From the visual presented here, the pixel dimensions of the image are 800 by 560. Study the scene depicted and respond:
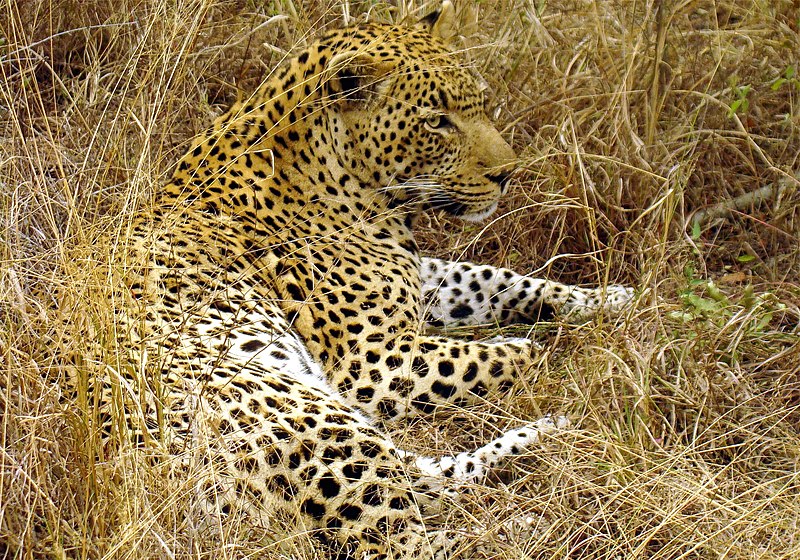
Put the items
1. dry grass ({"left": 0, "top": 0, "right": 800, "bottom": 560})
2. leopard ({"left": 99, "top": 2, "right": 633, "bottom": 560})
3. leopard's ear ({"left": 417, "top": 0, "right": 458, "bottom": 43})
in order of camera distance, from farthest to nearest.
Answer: leopard's ear ({"left": 417, "top": 0, "right": 458, "bottom": 43}) → leopard ({"left": 99, "top": 2, "right": 633, "bottom": 560}) → dry grass ({"left": 0, "top": 0, "right": 800, "bottom": 560})

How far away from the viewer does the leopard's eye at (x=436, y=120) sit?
5242mm

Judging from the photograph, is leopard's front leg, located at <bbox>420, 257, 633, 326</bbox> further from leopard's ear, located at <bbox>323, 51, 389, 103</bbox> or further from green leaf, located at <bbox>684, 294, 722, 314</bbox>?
leopard's ear, located at <bbox>323, 51, 389, 103</bbox>

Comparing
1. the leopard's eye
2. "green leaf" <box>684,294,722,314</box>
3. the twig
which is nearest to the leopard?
the leopard's eye

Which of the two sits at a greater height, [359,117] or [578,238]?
[359,117]

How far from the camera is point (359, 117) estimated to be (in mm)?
5137

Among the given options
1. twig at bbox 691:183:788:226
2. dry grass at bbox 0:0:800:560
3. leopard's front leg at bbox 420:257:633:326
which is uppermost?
dry grass at bbox 0:0:800:560

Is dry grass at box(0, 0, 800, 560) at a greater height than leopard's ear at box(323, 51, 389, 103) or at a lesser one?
lesser

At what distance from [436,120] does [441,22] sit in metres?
0.66

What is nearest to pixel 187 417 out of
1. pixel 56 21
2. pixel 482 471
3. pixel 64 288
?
pixel 64 288

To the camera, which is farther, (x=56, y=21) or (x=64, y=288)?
(x=56, y=21)

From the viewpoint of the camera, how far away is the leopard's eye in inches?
206

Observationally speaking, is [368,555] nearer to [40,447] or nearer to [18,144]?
[40,447]

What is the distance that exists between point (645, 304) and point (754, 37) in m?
A: 2.25

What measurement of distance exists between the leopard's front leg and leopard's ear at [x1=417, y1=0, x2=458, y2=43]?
1.12m
